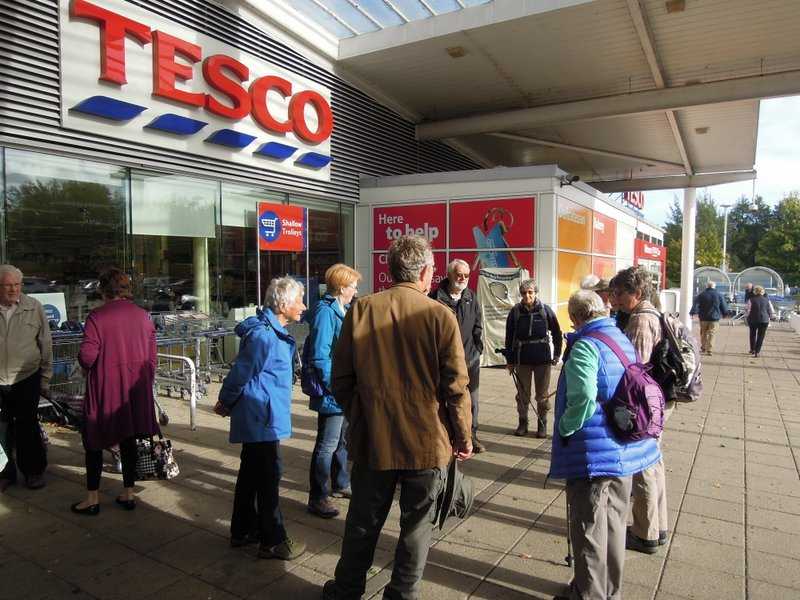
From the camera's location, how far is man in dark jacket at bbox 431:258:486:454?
5289 millimetres

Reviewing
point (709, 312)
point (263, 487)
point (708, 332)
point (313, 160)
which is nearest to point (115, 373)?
point (263, 487)

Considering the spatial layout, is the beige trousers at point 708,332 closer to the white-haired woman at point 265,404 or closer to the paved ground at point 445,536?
the paved ground at point 445,536

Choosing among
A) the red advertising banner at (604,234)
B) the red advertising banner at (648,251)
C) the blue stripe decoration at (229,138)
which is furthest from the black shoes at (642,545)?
the red advertising banner at (648,251)

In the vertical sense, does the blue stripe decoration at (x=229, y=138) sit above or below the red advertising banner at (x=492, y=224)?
above

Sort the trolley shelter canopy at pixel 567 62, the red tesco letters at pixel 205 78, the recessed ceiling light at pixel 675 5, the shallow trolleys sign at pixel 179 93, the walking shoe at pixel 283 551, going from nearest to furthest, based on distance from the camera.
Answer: the walking shoe at pixel 283 551
the shallow trolleys sign at pixel 179 93
the red tesco letters at pixel 205 78
the recessed ceiling light at pixel 675 5
the trolley shelter canopy at pixel 567 62

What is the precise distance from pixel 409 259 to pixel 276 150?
851 cm

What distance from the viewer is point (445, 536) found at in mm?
3732

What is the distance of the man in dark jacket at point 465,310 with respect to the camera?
5.29 m

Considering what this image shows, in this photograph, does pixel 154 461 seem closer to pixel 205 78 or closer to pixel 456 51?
pixel 205 78

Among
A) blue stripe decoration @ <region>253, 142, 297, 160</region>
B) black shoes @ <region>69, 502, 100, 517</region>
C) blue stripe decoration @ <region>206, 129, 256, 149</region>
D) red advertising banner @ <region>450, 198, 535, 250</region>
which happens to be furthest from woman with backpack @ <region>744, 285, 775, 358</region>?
black shoes @ <region>69, 502, 100, 517</region>

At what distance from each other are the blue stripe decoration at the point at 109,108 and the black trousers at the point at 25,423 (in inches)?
175

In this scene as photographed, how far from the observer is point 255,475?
3348 millimetres

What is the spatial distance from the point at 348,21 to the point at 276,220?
418 cm

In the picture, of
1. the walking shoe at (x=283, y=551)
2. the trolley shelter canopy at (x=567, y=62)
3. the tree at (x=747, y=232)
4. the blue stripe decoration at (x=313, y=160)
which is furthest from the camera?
the tree at (x=747, y=232)
